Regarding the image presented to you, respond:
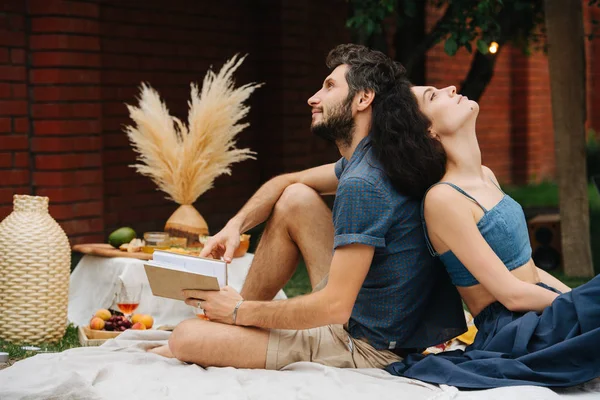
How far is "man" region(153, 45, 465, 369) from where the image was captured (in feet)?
11.0

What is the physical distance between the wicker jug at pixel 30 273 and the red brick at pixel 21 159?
2032 millimetres

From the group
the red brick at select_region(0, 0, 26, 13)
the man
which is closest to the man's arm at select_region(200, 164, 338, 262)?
the man

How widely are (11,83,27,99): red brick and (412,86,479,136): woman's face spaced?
→ 4092mm

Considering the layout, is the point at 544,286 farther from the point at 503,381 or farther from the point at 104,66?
the point at 104,66

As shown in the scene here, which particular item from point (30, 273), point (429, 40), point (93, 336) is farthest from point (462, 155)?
point (429, 40)

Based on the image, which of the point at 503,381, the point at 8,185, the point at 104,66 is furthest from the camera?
the point at 104,66

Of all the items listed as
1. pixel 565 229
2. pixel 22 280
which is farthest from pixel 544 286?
pixel 565 229

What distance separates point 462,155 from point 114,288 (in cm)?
254

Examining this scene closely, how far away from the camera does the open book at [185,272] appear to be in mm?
3539

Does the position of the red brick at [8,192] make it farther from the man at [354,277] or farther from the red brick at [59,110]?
the man at [354,277]

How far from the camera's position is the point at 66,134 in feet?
22.9

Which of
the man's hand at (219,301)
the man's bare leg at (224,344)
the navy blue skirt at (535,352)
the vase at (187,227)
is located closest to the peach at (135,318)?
the vase at (187,227)

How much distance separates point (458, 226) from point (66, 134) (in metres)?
4.33

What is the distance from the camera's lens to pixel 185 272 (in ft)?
11.6
